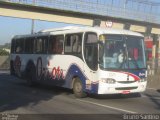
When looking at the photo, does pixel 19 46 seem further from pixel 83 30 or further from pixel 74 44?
pixel 83 30

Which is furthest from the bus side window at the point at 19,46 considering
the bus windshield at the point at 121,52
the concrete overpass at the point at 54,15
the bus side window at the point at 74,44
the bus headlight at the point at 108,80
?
the bus headlight at the point at 108,80

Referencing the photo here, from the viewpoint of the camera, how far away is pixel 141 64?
17672mm

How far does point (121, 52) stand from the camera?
1725 cm

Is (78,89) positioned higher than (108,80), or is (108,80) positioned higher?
(108,80)

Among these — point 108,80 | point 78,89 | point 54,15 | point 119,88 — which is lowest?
point 78,89

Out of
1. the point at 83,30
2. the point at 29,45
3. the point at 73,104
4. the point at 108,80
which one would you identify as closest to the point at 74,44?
the point at 83,30

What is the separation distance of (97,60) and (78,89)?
195cm

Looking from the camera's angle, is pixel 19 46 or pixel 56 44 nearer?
pixel 56 44

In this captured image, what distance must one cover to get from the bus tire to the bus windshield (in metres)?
1.82

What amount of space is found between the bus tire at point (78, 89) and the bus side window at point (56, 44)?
2192 mm

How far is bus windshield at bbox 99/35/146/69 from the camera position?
16812 mm

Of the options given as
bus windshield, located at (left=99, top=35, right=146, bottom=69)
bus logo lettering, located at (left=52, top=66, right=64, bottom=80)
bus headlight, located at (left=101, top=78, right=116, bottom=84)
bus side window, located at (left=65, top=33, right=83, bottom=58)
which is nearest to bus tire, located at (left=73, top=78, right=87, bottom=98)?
bus side window, located at (left=65, top=33, right=83, bottom=58)

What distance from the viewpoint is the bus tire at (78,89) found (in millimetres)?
18031

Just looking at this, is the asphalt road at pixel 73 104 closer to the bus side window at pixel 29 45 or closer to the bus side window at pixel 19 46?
the bus side window at pixel 29 45
